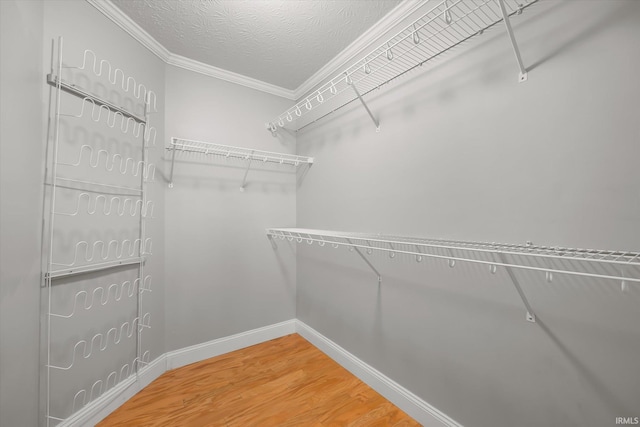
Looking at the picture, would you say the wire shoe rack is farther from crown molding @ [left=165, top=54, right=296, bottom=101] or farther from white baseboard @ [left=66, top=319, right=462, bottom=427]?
crown molding @ [left=165, top=54, right=296, bottom=101]

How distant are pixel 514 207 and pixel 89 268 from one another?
2136 millimetres

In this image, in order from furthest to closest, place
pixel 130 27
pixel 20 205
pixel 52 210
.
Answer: pixel 130 27
pixel 52 210
pixel 20 205

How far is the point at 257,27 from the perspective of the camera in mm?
1585

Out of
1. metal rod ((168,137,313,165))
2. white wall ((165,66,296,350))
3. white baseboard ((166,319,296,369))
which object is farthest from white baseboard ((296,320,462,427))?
metal rod ((168,137,313,165))

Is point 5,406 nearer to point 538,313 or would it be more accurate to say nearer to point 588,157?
point 538,313

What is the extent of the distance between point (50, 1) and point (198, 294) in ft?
6.29

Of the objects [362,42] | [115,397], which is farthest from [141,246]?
[362,42]

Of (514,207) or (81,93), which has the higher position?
(81,93)

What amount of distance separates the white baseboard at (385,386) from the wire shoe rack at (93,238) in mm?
1345

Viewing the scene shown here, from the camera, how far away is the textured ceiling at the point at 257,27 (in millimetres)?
1414

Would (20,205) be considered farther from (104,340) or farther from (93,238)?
(104,340)

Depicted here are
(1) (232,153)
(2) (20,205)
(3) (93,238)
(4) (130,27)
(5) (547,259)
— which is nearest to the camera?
(5) (547,259)

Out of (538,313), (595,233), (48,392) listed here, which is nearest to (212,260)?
(48,392)

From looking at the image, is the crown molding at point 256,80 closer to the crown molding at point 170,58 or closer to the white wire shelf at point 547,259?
the crown molding at point 170,58
